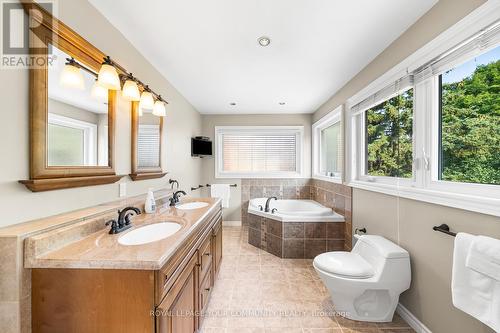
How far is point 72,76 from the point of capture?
4.14 ft

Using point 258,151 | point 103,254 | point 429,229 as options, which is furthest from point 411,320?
point 258,151

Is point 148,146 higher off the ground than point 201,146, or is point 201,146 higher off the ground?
point 201,146

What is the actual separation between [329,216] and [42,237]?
2.86 m

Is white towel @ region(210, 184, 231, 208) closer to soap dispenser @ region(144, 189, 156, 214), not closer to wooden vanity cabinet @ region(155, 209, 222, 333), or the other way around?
wooden vanity cabinet @ region(155, 209, 222, 333)

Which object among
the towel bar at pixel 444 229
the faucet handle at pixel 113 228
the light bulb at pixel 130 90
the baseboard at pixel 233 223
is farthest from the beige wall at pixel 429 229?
the baseboard at pixel 233 223

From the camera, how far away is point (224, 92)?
3133 millimetres

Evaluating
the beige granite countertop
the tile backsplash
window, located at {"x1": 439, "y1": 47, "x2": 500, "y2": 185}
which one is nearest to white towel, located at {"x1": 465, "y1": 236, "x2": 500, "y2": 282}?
window, located at {"x1": 439, "y1": 47, "x2": 500, "y2": 185}

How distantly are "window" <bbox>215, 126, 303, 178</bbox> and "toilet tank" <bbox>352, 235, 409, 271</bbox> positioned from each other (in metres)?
2.49

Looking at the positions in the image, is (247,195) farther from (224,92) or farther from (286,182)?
(224,92)

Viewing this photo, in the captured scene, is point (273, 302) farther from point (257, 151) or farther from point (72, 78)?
point (257, 151)

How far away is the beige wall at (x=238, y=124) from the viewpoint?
4.38 meters

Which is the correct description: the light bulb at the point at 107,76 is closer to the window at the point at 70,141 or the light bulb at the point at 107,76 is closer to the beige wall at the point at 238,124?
the window at the point at 70,141

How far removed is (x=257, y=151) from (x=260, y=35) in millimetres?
2831

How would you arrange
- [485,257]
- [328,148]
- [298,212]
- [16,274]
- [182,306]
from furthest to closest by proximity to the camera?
[328,148], [298,212], [182,306], [485,257], [16,274]
